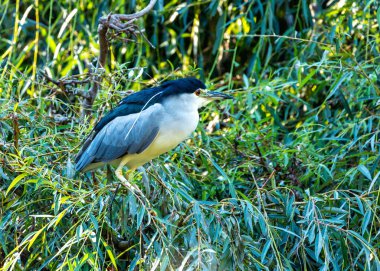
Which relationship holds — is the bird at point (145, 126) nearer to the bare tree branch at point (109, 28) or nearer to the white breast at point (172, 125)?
the white breast at point (172, 125)

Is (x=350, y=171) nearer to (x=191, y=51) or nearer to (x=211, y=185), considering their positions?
(x=211, y=185)

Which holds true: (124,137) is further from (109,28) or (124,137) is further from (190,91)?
(109,28)

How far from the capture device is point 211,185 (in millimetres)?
3928

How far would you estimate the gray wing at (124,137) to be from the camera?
358cm

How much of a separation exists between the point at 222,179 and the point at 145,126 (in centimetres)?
45

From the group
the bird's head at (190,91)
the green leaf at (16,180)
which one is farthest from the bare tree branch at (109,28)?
the green leaf at (16,180)

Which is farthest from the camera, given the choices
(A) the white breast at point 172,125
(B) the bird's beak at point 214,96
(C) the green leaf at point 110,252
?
(B) the bird's beak at point 214,96

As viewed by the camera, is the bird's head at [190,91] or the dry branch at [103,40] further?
the dry branch at [103,40]

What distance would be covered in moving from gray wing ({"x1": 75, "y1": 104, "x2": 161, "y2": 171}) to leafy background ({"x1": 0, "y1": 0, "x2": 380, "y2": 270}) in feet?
0.32

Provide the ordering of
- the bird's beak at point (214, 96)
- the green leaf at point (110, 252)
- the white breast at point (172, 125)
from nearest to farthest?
the green leaf at point (110, 252)
the white breast at point (172, 125)
the bird's beak at point (214, 96)

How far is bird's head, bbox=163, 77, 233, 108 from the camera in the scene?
12.0 feet

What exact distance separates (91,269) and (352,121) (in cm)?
163

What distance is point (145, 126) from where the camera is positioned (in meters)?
3.60

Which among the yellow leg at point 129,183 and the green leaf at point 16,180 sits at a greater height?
the green leaf at point 16,180
